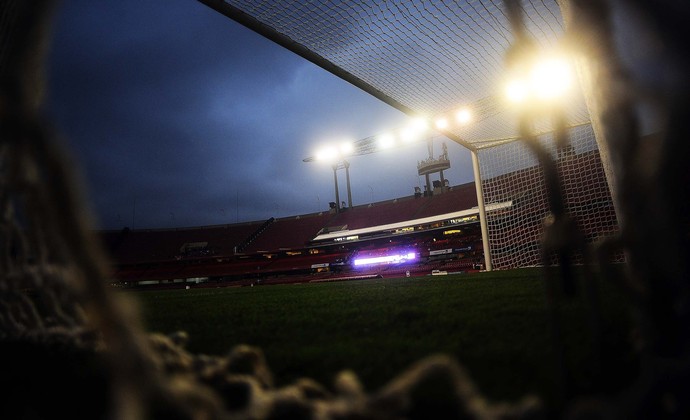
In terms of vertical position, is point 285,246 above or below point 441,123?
below

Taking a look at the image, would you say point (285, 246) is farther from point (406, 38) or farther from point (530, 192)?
point (406, 38)

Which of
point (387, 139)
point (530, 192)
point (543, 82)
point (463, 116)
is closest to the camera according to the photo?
point (543, 82)

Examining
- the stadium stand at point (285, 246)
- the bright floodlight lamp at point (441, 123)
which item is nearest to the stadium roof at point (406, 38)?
the bright floodlight lamp at point (441, 123)

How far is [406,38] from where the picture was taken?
443 cm

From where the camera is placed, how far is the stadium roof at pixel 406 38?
3.64 metres

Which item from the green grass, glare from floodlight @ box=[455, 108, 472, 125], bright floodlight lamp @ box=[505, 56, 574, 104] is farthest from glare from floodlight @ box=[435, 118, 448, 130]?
the green grass

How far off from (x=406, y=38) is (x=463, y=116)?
8.26 feet

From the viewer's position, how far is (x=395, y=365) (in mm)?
1094

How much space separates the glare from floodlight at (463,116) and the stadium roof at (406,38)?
0.46 meters

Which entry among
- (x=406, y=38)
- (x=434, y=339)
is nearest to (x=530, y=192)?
(x=406, y=38)

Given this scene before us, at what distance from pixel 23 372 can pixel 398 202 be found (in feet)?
75.5

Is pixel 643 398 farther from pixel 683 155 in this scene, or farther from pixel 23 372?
pixel 23 372

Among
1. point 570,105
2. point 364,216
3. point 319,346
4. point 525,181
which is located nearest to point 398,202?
point 364,216

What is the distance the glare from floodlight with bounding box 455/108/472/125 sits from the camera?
641cm
